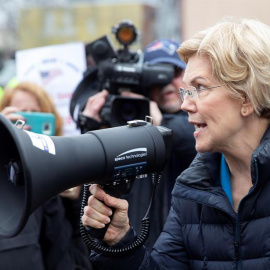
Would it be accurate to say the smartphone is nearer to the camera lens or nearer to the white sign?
the camera lens

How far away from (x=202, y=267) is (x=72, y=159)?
0.64 meters

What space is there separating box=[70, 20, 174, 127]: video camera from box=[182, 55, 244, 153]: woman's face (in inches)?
39.8

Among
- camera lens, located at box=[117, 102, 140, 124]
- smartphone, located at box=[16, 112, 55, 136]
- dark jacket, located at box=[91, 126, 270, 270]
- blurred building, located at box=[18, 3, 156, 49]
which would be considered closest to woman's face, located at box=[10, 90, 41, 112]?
smartphone, located at box=[16, 112, 55, 136]

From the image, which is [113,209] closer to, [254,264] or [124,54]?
[254,264]

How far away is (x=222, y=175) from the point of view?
2381 millimetres

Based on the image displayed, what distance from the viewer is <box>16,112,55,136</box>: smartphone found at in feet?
11.7

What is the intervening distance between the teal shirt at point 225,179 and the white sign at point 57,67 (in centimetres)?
232

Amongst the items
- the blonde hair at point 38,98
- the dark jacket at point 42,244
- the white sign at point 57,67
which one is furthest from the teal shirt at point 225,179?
the white sign at point 57,67

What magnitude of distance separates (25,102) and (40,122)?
1.37 feet

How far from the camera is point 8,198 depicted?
79.2 inches

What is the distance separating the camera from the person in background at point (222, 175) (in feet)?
7.12

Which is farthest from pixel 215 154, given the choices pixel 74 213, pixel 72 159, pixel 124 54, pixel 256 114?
pixel 74 213

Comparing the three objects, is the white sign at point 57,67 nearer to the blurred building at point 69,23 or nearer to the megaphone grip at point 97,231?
the megaphone grip at point 97,231

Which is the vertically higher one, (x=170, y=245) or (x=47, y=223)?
(x=170, y=245)
